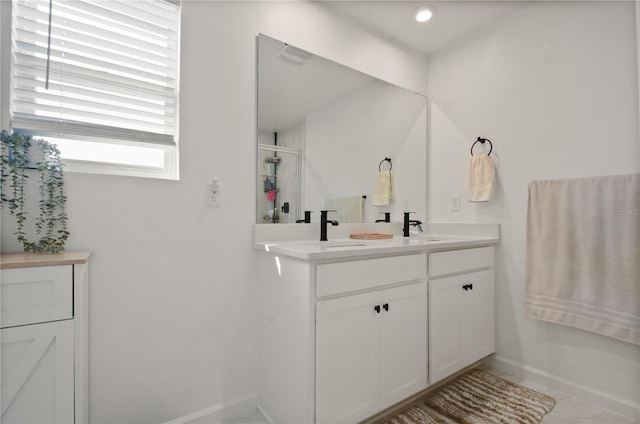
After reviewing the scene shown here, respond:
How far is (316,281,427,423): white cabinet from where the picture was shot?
4.34 feet

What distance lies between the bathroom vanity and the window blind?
886mm

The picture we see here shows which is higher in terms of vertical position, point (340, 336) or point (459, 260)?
point (459, 260)

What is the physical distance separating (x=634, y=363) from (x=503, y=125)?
154 centimetres

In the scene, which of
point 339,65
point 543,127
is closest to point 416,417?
point 543,127

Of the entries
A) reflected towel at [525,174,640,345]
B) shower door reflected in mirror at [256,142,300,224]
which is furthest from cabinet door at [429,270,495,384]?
shower door reflected in mirror at [256,142,300,224]

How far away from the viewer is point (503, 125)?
2.12m

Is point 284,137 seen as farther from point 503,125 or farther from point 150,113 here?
point 503,125

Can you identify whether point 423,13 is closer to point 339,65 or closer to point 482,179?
point 339,65

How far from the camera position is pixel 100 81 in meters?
1.37

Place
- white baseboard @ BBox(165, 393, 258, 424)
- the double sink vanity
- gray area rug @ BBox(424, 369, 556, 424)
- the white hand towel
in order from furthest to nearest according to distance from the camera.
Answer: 1. the white hand towel
2. gray area rug @ BBox(424, 369, 556, 424)
3. white baseboard @ BBox(165, 393, 258, 424)
4. the double sink vanity

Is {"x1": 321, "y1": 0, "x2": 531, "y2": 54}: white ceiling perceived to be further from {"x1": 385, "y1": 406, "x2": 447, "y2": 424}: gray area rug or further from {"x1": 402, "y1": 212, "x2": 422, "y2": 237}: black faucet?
{"x1": 385, "y1": 406, "x2": 447, "y2": 424}: gray area rug

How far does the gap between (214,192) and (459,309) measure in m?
1.59

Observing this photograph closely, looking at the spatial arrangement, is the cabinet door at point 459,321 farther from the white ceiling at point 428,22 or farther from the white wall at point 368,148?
the white ceiling at point 428,22

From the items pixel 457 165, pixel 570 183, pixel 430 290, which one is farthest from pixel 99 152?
pixel 570 183
